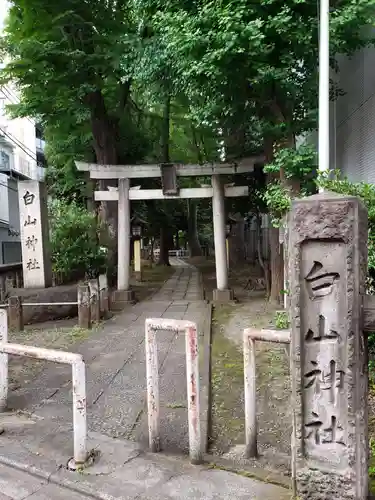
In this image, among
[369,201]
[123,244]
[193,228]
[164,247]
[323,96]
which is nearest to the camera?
[369,201]

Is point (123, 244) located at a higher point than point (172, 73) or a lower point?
lower

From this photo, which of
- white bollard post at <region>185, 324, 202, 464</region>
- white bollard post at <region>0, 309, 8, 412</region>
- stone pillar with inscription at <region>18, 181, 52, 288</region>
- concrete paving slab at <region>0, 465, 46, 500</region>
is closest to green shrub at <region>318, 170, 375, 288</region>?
white bollard post at <region>185, 324, 202, 464</region>

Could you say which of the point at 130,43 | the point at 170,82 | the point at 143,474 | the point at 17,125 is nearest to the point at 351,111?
the point at 170,82

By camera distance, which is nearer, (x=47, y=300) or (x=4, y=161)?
(x=47, y=300)

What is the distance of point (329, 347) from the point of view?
2688 mm

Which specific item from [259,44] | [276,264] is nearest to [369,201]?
[259,44]

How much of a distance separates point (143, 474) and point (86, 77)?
41.1 ft

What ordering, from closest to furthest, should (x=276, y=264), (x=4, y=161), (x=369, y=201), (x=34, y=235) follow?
(x=369, y=201)
(x=34, y=235)
(x=276, y=264)
(x=4, y=161)

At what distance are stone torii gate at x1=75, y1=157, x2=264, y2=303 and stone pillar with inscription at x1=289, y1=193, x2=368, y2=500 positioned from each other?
30.9ft

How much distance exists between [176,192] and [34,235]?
4217mm

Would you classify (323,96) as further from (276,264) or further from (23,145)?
(23,145)

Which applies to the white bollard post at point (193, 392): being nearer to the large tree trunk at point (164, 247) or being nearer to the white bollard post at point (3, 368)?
the white bollard post at point (3, 368)

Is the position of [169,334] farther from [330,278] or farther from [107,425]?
[330,278]

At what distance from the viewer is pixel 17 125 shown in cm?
3369
